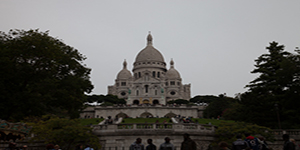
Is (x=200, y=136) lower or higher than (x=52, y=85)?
lower

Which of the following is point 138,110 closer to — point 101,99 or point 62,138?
point 101,99

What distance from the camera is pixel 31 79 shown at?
3002 cm

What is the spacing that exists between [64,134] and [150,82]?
8044cm

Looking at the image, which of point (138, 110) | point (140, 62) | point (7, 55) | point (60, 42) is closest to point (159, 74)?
point (140, 62)

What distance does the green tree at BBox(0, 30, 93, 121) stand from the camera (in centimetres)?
2828

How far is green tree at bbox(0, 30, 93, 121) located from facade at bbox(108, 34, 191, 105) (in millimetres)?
64081

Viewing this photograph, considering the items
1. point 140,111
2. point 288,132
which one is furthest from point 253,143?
point 140,111

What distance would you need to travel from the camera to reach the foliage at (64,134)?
21234 mm

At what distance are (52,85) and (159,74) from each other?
88.9m

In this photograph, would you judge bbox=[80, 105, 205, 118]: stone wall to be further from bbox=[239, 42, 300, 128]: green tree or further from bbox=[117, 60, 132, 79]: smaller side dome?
bbox=[117, 60, 132, 79]: smaller side dome

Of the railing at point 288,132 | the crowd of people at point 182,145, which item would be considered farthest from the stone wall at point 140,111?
the crowd of people at point 182,145

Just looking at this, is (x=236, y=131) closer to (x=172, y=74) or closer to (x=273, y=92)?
(x=273, y=92)

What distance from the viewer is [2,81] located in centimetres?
2816

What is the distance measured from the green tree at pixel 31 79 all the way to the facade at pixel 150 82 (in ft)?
210
